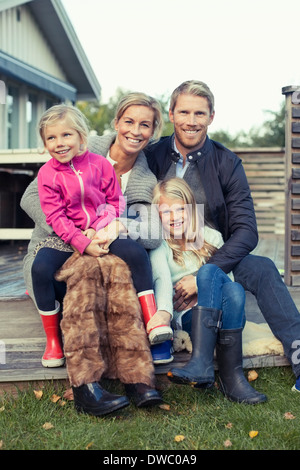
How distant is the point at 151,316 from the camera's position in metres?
2.63

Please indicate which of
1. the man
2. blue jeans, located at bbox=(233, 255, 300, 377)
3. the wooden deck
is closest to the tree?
the wooden deck

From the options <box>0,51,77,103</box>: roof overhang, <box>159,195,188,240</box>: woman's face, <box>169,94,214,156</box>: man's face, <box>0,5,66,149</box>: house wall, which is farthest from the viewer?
<box>0,5,66,149</box>: house wall

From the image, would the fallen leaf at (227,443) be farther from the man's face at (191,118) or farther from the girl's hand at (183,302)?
the man's face at (191,118)

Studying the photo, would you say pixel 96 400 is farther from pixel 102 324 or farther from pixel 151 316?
pixel 151 316

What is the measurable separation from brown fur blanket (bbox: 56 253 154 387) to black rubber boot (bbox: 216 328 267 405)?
37cm

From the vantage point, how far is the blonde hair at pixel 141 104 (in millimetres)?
3006

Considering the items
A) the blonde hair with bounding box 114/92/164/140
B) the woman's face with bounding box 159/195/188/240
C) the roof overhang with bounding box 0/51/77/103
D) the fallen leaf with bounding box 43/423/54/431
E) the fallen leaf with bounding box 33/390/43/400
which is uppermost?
the roof overhang with bounding box 0/51/77/103

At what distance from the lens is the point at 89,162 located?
284 centimetres

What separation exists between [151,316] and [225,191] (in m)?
0.97

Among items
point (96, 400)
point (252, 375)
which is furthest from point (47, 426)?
point (252, 375)

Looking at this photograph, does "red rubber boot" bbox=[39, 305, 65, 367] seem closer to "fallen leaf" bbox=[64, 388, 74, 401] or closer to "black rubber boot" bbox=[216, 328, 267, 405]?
"fallen leaf" bbox=[64, 388, 74, 401]

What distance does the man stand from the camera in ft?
9.44

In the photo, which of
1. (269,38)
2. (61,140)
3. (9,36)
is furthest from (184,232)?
(269,38)

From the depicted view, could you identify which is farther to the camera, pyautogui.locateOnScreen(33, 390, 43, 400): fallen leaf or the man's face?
the man's face
